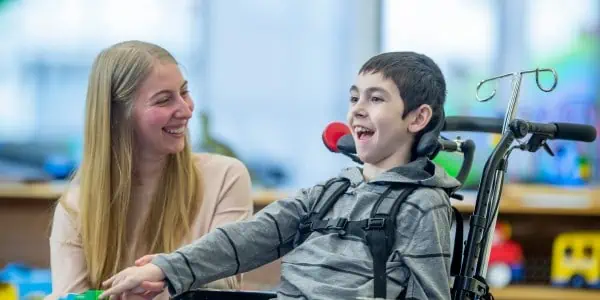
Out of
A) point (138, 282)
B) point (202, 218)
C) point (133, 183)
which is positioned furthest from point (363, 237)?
point (133, 183)

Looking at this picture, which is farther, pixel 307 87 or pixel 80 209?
pixel 307 87

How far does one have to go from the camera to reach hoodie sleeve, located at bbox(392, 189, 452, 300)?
1434 millimetres

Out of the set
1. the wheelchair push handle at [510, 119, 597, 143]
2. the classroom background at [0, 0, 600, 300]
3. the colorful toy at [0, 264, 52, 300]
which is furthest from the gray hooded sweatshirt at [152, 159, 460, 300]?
the classroom background at [0, 0, 600, 300]

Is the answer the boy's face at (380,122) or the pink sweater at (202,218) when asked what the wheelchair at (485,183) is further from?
the pink sweater at (202,218)

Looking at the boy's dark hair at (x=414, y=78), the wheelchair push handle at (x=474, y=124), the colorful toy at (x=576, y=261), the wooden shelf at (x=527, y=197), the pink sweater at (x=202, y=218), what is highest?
the boy's dark hair at (x=414, y=78)

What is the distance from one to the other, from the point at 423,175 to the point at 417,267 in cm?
17

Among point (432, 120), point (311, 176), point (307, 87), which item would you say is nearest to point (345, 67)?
point (307, 87)

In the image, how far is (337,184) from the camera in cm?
161

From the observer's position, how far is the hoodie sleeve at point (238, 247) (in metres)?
1.56

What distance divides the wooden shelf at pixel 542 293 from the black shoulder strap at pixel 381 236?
6.16 ft

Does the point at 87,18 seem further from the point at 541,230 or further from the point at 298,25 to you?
the point at 541,230

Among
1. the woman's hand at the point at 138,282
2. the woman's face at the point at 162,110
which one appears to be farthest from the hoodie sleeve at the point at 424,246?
the woman's face at the point at 162,110

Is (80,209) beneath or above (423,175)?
beneath

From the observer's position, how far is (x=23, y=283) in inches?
123
